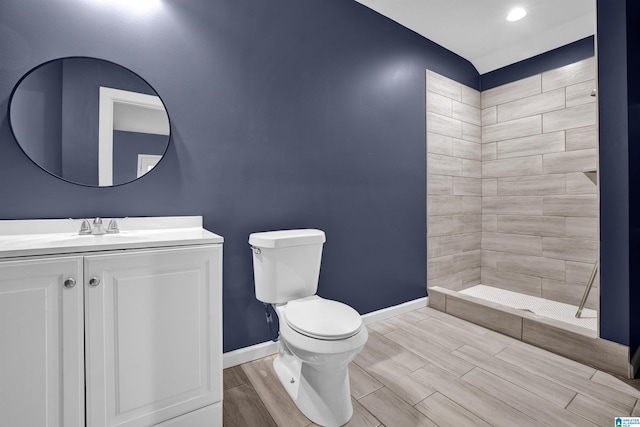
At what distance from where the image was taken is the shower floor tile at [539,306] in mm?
2389

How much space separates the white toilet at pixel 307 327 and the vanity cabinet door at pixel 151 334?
1.24ft

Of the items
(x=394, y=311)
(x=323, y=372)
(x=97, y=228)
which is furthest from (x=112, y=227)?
(x=394, y=311)

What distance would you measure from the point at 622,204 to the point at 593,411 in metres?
1.09

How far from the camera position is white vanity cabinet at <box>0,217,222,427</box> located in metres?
0.95

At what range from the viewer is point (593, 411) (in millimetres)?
1403

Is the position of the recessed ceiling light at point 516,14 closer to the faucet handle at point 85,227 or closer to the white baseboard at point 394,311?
the white baseboard at point 394,311

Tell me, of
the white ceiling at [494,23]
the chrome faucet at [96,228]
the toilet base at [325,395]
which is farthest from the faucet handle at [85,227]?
the white ceiling at [494,23]

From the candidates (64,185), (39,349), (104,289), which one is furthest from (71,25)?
(39,349)

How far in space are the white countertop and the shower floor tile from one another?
2.68m

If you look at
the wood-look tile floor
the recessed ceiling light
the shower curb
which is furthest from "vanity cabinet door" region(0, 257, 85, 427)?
the recessed ceiling light

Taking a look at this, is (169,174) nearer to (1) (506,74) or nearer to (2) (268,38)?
(2) (268,38)

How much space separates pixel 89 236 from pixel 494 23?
3.22m

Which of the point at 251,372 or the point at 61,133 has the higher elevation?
the point at 61,133

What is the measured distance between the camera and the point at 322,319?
1.36 meters
